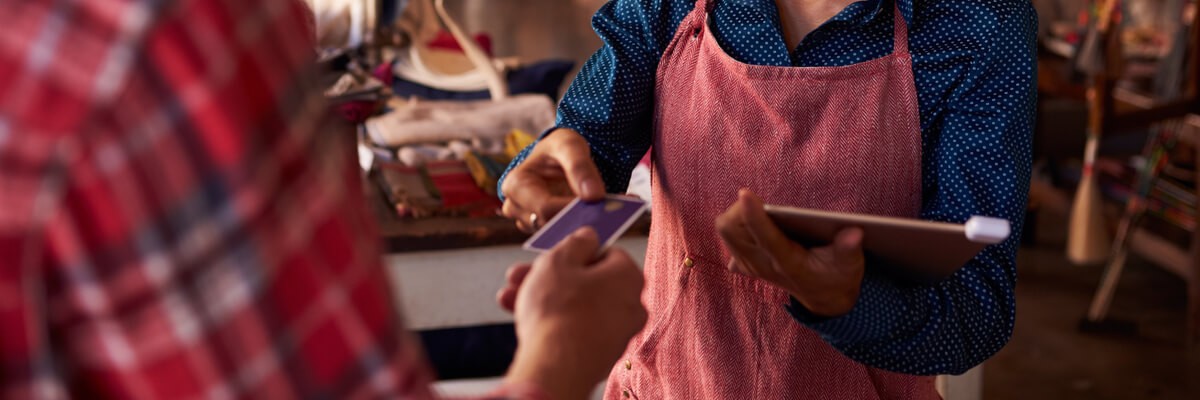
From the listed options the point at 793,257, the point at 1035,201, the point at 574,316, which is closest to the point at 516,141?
the point at 793,257

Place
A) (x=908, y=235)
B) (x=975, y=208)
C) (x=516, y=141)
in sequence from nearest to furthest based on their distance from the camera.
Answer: (x=908, y=235) → (x=975, y=208) → (x=516, y=141)

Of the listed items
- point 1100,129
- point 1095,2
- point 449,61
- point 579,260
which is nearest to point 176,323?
point 579,260

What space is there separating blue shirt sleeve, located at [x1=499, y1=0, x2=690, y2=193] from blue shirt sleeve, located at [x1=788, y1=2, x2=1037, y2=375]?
371 mm

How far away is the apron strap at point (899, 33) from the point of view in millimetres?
1480

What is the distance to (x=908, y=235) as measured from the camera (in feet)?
3.81

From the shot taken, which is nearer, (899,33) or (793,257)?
(793,257)

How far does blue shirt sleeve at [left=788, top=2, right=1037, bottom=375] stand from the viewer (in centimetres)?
134

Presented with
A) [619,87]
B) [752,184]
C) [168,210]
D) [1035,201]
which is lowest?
[1035,201]

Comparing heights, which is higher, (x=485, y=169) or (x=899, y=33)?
(x=899, y=33)

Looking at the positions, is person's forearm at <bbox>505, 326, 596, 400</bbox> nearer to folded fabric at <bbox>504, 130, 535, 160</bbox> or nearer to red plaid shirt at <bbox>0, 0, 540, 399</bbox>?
red plaid shirt at <bbox>0, 0, 540, 399</bbox>

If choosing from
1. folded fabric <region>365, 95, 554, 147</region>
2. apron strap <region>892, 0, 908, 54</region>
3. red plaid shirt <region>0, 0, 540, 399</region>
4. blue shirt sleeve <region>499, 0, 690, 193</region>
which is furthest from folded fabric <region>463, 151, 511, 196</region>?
red plaid shirt <region>0, 0, 540, 399</region>

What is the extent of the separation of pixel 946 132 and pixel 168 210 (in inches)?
43.0

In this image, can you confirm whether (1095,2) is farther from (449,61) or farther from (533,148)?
(533,148)

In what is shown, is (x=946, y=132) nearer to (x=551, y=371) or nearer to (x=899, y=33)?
(x=899, y=33)
